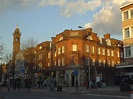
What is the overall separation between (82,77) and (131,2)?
28130 mm

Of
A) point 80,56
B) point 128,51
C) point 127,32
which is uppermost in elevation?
point 127,32

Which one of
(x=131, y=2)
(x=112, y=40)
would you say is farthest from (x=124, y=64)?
(x=112, y=40)

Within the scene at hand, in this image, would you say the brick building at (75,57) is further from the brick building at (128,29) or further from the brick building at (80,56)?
the brick building at (128,29)

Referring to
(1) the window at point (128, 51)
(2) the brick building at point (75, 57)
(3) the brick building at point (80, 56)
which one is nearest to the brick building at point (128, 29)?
(1) the window at point (128, 51)

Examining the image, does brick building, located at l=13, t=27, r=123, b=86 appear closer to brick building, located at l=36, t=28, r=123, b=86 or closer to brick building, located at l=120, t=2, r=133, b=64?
brick building, located at l=36, t=28, r=123, b=86

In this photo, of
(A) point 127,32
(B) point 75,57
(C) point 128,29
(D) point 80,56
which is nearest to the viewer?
(C) point 128,29

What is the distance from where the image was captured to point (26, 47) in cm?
7662

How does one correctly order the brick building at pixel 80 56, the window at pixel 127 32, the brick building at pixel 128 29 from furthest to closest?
the brick building at pixel 80 56, the window at pixel 127 32, the brick building at pixel 128 29

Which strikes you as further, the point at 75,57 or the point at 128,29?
the point at 75,57

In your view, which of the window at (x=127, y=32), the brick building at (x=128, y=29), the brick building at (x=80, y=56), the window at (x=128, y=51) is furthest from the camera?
the brick building at (x=80, y=56)

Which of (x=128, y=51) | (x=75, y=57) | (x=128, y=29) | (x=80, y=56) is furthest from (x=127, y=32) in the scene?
(x=75, y=57)

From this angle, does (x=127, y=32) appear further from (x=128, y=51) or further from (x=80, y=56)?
(x=80, y=56)

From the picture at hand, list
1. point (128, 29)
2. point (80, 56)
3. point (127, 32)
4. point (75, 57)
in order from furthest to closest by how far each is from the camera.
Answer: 1. point (80, 56)
2. point (75, 57)
3. point (127, 32)
4. point (128, 29)

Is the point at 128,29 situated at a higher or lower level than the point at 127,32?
higher
